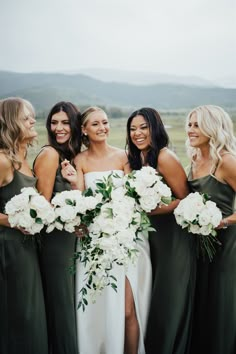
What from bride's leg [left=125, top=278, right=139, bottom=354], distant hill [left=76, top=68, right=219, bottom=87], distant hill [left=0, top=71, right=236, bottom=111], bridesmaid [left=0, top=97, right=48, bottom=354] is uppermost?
distant hill [left=76, top=68, right=219, bottom=87]

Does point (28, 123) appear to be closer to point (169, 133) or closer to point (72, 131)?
point (72, 131)

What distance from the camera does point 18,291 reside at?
9.36 feet

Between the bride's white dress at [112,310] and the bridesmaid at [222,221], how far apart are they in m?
0.40

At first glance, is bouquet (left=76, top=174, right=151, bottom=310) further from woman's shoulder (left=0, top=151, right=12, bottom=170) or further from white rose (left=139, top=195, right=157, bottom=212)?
woman's shoulder (left=0, top=151, right=12, bottom=170)

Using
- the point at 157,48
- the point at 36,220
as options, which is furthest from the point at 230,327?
the point at 157,48

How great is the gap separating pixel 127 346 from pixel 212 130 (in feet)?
5.46

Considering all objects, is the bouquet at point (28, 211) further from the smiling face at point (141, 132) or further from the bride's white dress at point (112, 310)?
the smiling face at point (141, 132)

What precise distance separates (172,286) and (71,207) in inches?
37.8

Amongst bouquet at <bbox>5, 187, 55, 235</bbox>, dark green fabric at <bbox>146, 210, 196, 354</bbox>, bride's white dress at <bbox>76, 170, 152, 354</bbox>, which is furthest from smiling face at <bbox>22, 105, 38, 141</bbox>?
dark green fabric at <bbox>146, 210, 196, 354</bbox>

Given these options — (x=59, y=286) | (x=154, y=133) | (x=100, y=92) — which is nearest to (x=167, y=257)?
(x=59, y=286)

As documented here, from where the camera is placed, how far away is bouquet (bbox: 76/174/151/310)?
261 centimetres

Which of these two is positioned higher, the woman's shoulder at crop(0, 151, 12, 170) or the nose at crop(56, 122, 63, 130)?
the nose at crop(56, 122, 63, 130)

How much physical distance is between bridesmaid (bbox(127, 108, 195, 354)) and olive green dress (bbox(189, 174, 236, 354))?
0.08m

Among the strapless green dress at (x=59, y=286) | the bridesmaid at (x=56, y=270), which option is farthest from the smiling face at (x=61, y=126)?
the strapless green dress at (x=59, y=286)
